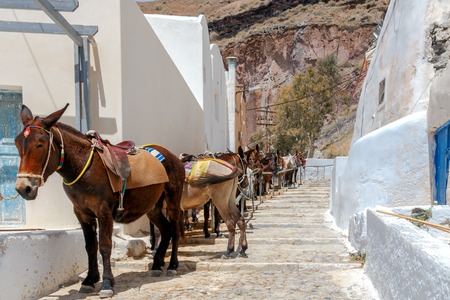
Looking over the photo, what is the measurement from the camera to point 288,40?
6166cm

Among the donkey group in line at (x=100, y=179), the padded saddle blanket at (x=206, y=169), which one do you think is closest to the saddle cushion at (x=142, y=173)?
the donkey group in line at (x=100, y=179)

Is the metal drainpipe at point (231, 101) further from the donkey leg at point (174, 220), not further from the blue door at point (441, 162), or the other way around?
the donkey leg at point (174, 220)

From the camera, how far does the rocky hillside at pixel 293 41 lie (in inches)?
2367

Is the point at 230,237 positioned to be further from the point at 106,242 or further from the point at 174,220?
the point at 106,242

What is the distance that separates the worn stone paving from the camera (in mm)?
5215

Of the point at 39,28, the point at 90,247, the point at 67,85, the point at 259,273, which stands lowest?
the point at 259,273

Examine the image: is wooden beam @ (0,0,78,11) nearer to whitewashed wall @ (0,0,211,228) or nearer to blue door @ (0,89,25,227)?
whitewashed wall @ (0,0,211,228)

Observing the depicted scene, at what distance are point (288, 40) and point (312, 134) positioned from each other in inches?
974

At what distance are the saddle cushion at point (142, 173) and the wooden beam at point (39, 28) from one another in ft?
7.65

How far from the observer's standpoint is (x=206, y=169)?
7.70 meters

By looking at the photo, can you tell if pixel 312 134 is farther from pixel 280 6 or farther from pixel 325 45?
pixel 280 6

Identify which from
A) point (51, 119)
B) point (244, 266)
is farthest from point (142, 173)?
point (244, 266)

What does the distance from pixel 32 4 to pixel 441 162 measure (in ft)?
21.7

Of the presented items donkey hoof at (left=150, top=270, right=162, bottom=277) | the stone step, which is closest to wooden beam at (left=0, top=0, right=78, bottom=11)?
the stone step
